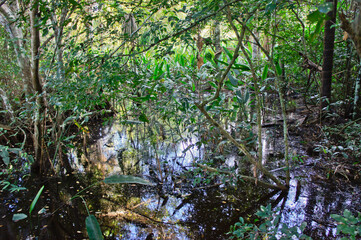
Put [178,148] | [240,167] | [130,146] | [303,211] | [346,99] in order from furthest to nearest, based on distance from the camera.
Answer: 1. [130,146]
2. [178,148]
3. [346,99]
4. [240,167]
5. [303,211]

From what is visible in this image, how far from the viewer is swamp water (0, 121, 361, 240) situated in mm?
2340

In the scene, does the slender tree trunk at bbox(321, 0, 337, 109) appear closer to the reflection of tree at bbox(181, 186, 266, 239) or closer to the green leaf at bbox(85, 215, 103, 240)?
the reflection of tree at bbox(181, 186, 266, 239)

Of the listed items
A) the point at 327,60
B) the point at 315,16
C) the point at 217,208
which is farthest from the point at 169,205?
the point at 327,60

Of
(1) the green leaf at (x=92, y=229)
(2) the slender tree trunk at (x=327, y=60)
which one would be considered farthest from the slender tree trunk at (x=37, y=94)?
(2) the slender tree trunk at (x=327, y=60)

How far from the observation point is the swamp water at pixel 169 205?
234cm

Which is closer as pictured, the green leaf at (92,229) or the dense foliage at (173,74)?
the green leaf at (92,229)

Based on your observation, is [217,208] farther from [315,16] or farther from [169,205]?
[315,16]

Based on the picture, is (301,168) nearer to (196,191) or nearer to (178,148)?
(196,191)

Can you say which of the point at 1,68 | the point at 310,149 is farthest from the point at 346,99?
the point at 1,68

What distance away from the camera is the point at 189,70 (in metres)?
2.52

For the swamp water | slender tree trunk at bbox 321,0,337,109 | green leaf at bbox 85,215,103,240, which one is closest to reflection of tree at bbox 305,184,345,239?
the swamp water

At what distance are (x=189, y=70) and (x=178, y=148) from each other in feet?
7.17

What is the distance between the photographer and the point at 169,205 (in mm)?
2781

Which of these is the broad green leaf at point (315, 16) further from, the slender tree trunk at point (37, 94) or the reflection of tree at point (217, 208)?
the slender tree trunk at point (37, 94)
